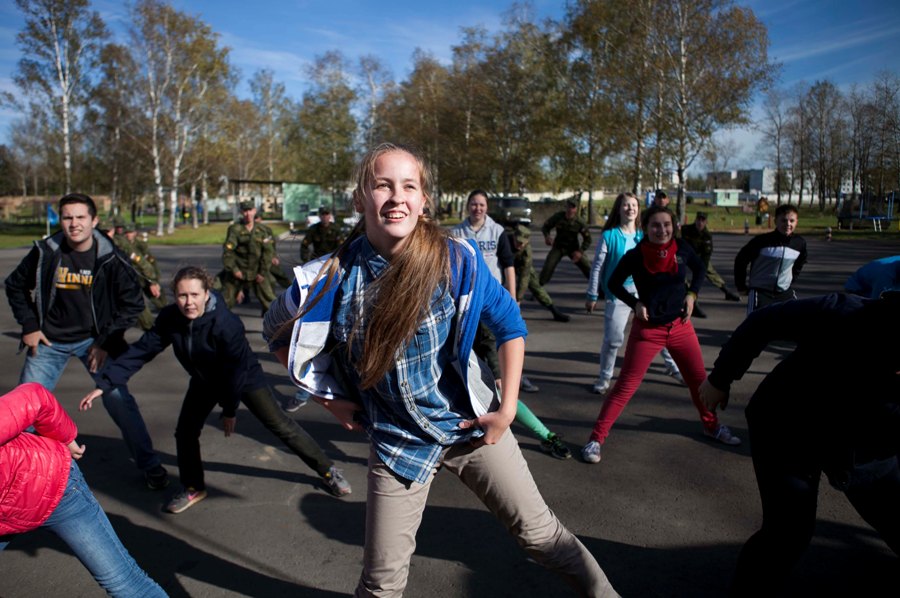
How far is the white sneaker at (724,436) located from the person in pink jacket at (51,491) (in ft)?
12.4

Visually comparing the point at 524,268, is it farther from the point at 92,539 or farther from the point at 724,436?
the point at 92,539

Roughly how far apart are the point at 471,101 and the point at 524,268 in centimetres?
3328

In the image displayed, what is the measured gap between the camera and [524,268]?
9.26 metres

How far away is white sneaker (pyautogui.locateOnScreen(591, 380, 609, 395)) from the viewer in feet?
19.5

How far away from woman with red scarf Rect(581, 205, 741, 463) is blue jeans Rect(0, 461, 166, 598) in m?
2.93

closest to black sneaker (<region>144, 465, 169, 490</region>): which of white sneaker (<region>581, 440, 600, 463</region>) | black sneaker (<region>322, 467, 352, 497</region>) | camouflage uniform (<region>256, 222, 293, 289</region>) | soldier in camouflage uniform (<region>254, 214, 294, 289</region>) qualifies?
black sneaker (<region>322, 467, 352, 497</region>)

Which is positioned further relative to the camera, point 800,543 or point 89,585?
point 89,585

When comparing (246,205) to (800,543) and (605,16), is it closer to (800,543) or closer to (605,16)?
(800,543)

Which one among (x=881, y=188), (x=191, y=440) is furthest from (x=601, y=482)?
(x=881, y=188)

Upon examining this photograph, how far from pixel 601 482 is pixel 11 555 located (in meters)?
3.34

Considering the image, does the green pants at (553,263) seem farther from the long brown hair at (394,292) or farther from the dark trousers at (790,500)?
the long brown hair at (394,292)

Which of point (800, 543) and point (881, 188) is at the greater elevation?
point (881, 188)

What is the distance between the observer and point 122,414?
153 inches

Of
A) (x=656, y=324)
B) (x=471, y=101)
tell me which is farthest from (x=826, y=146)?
(x=656, y=324)
